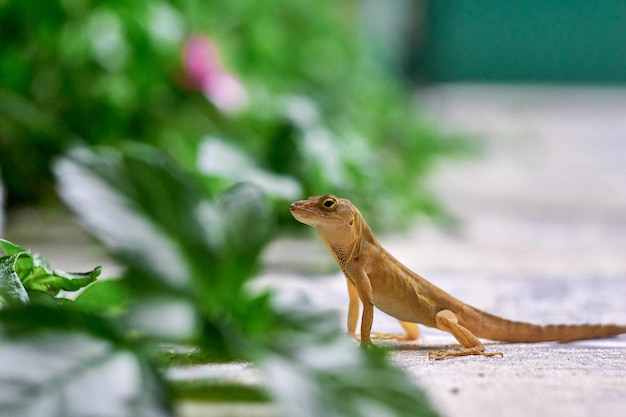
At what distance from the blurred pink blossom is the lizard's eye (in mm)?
1284

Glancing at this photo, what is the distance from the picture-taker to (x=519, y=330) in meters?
0.93

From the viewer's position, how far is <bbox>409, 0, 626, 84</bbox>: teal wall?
347 inches

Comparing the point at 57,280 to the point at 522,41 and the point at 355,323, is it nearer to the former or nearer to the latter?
the point at 355,323

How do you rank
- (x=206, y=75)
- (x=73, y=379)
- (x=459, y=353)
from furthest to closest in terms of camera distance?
(x=206, y=75) < (x=459, y=353) < (x=73, y=379)

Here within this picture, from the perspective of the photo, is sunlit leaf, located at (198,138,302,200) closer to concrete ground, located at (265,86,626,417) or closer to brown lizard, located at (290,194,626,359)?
concrete ground, located at (265,86,626,417)

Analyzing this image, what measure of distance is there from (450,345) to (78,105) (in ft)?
4.38

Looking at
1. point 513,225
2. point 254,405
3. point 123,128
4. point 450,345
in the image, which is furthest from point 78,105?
point 254,405

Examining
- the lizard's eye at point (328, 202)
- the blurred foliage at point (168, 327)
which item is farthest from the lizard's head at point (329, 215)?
the blurred foliage at point (168, 327)

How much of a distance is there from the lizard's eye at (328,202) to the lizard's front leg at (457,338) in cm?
18

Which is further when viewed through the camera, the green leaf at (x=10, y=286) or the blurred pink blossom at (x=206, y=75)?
the blurred pink blossom at (x=206, y=75)

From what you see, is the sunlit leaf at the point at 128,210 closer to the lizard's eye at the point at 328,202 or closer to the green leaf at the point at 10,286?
the green leaf at the point at 10,286

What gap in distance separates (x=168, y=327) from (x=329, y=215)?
0.39m

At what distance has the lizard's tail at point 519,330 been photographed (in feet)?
3.03

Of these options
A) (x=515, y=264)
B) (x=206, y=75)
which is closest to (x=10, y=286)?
(x=515, y=264)
